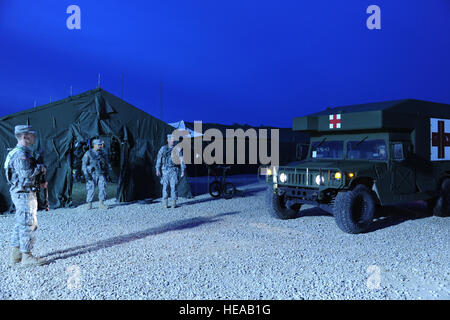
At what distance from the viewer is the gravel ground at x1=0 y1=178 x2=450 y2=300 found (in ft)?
13.8

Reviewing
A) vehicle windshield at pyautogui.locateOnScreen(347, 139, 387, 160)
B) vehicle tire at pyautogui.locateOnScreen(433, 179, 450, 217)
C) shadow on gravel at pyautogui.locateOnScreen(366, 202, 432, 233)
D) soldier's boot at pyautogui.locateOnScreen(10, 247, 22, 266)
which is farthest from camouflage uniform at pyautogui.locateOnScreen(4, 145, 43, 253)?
vehicle tire at pyautogui.locateOnScreen(433, 179, 450, 217)

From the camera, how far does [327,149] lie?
8.10 metres

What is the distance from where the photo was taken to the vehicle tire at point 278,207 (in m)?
8.23

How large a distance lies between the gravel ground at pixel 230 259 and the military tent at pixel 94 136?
6.55ft

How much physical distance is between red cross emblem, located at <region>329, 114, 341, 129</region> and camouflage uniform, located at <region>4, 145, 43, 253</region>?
18.7ft

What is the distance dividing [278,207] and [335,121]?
7.47 ft

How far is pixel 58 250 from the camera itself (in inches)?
236

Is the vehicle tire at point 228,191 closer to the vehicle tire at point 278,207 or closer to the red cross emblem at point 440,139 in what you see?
the vehicle tire at point 278,207

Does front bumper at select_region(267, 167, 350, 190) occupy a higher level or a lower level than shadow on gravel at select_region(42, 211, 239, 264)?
higher

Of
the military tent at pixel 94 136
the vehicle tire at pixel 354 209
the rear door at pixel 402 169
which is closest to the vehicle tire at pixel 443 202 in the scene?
the rear door at pixel 402 169

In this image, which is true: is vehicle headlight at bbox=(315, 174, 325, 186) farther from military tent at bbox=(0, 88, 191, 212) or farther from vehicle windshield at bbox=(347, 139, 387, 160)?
military tent at bbox=(0, 88, 191, 212)

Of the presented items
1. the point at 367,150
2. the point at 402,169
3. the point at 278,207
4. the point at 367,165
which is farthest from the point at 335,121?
the point at 278,207
